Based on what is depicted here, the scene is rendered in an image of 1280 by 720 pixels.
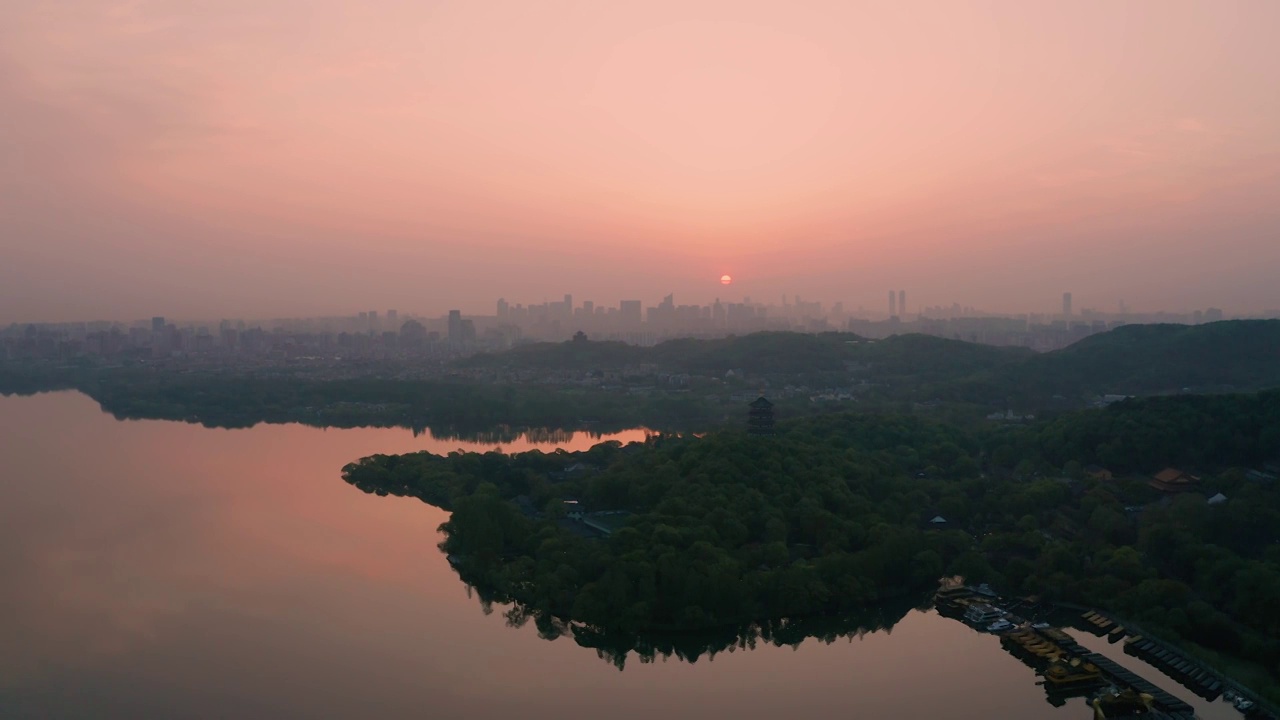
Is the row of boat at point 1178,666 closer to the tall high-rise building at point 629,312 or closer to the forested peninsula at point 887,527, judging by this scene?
the forested peninsula at point 887,527

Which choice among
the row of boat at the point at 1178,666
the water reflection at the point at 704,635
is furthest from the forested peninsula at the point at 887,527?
the row of boat at the point at 1178,666

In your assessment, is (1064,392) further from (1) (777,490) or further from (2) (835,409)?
(1) (777,490)

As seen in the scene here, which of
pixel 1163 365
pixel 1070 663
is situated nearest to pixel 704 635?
pixel 1070 663

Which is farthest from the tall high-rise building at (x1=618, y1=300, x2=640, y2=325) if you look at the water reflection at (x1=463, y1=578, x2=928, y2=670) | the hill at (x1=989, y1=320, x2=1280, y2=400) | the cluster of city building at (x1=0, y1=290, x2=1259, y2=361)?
the water reflection at (x1=463, y1=578, x2=928, y2=670)

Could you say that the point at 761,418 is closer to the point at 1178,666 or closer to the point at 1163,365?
the point at 1178,666

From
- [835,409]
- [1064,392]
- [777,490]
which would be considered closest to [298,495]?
[777,490]

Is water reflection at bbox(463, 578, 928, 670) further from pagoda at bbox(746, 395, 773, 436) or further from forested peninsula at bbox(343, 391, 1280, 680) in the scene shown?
pagoda at bbox(746, 395, 773, 436)
